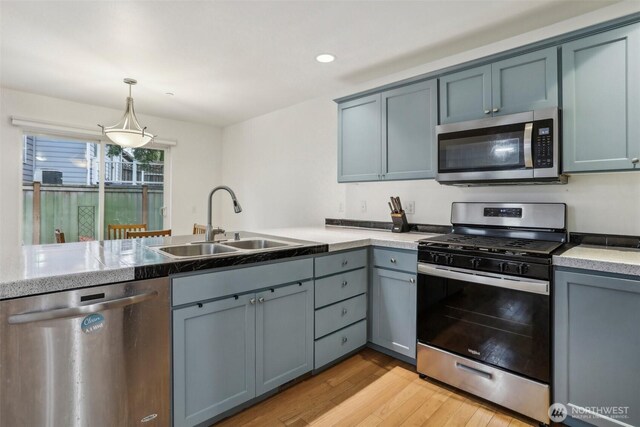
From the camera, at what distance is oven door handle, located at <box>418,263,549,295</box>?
1633mm

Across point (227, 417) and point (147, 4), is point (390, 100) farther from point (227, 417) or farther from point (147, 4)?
point (227, 417)

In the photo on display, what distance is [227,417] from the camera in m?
1.72

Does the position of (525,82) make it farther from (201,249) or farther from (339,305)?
(201,249)

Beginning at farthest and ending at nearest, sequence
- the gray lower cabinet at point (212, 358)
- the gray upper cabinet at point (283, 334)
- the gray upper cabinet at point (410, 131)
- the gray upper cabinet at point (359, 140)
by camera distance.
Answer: the gray upper cabinet at point (359, 140) < the gray upper cabinet at point (410, 131) < the gray upper cabinet at point (283, 334) < the gray lower cabinet at point (212, 358)

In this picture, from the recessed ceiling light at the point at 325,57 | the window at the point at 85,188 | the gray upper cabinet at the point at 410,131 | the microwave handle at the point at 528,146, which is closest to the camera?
the microwave handle at the point at 528,146

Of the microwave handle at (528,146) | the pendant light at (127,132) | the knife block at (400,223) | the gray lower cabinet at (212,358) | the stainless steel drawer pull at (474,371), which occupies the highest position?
the pendant light at (127,132)

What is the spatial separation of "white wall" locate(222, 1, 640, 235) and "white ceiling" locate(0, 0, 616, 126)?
9.4 inches

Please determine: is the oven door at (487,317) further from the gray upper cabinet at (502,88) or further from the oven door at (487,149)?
the gray upper cabinet at (502,88)

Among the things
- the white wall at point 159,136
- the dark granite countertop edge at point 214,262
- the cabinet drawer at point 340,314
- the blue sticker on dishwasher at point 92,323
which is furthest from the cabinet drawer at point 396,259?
the white wall at point 159,136

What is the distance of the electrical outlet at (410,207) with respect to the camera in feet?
9.10

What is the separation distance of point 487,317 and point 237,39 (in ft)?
7.98

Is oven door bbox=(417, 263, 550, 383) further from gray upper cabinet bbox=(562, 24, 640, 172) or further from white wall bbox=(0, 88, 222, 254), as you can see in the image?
white wall bbox=(0, 88, 222, 254)

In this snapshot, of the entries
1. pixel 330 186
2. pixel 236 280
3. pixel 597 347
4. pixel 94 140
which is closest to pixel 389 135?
pixel 330 186

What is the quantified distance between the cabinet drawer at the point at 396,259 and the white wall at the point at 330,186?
61cm
